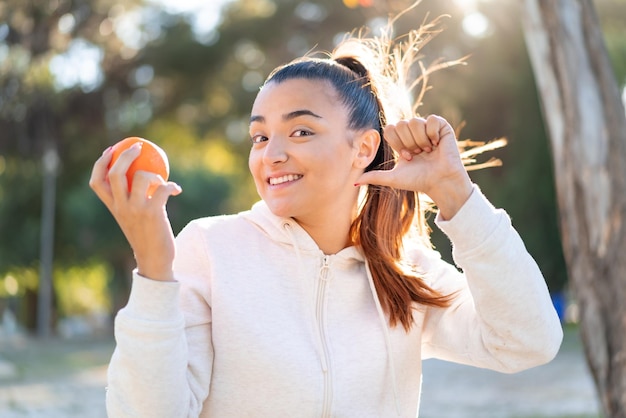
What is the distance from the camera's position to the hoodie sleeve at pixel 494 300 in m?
2.25

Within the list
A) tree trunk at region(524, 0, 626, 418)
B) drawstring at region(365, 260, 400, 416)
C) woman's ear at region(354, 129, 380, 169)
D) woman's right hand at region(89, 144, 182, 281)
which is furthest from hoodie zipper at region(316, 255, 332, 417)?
tree trunk at region(524, 0, 626, 418)

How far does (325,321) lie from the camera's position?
8.13ft

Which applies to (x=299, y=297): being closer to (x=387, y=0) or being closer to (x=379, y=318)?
(x=379, y=318)

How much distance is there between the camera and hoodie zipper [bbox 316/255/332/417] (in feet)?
7.82

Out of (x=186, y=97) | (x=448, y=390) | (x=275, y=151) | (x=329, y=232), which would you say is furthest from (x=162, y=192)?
(x=186, y=97)

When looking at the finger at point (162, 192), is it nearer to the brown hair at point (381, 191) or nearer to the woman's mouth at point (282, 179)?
the woman's mouth at point (282, 179)

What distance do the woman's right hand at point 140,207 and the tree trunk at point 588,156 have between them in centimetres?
312

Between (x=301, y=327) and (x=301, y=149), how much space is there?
45 centimetres

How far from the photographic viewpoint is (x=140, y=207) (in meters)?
2.01

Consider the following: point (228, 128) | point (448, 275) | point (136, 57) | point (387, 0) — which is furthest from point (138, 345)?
point (228, 128)

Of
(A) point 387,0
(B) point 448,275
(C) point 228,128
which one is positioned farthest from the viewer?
(C) point 228,128

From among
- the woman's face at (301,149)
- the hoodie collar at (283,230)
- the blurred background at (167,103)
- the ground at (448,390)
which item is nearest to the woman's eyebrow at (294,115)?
the woman's face at (301,149)

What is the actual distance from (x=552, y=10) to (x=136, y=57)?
18.4 metres

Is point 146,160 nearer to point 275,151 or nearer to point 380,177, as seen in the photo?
point 275,151
